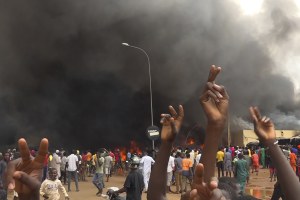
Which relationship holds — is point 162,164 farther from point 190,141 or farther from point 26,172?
point 190,141

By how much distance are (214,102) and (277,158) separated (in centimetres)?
53

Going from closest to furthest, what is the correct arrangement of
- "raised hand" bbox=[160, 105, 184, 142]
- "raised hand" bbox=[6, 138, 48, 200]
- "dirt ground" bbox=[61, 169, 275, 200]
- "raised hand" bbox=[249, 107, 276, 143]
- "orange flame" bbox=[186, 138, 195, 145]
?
"raised hand" bbox=[6, 138, 48, 200]
"raised hand" bbox=[249, 107, 276, 143]
"raised hand" bbox=[160, 105, 184, 142]
"dirt ground" bbox=[61, 169, 275, 200]
"orange flame" bbox=[186, 138, 195, 145]

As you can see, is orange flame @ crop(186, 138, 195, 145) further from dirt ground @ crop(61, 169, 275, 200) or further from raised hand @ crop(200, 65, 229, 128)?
raised hand @ crop(200, 65, 229, 128)

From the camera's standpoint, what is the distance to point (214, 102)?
2217 millimetres

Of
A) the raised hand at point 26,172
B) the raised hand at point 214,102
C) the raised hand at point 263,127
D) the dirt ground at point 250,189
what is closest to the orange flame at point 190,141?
the dirt ground at point 250,189

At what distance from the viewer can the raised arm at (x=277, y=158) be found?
171 centimetres

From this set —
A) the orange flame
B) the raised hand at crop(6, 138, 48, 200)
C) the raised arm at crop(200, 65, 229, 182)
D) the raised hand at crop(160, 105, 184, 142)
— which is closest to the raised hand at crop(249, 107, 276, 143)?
the raised arm at crop(200, 65, 229, 182)

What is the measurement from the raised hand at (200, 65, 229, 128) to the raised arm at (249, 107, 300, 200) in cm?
28

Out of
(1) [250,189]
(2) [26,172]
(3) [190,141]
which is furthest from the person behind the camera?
(3) [190,141]

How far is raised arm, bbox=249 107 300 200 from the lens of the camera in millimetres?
1706

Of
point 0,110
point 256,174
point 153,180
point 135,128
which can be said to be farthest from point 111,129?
point 153,180

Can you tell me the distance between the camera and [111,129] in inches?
1219

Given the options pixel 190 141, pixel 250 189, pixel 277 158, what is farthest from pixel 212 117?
pixel 190 141

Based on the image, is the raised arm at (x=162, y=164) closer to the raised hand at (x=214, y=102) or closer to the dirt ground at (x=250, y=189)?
the raised hand at (x=214, y=102)
